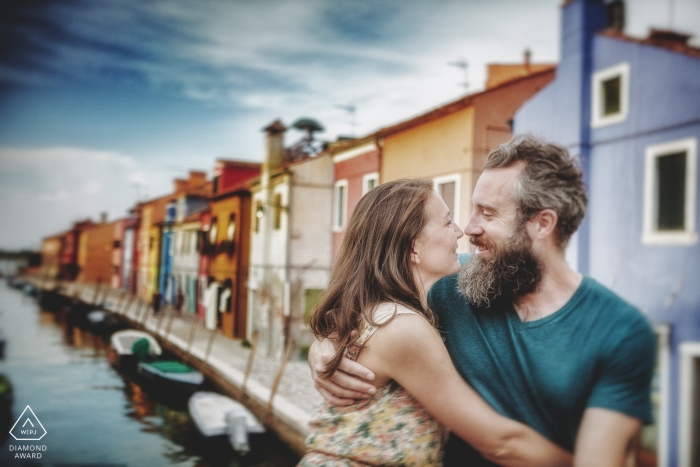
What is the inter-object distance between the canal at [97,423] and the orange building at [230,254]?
1927 mm

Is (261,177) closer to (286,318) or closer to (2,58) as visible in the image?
(286,318)

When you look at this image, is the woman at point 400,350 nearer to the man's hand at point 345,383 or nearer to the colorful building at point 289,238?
the man's hand at point 345,383

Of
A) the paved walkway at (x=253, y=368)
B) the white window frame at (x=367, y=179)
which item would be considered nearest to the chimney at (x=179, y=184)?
the paved walkway at (x=253, y=368)

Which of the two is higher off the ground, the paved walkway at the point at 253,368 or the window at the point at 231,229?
the window at the point at 231,229

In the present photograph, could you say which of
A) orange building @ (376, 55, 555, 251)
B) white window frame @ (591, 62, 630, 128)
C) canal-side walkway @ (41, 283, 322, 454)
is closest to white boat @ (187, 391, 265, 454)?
canal-side walkway @ (41, 283, 322, 454)

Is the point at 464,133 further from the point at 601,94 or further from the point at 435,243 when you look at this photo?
the point at 435,243

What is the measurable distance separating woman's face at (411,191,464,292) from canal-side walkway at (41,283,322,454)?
11.2ft

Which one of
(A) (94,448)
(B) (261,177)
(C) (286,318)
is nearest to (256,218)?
(B) (261,177)

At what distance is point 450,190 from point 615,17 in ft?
5.51

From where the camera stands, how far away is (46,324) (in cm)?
1889

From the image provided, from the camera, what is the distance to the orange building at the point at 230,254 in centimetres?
985

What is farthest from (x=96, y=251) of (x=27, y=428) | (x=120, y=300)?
(x=27, y=428)

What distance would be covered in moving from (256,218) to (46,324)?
1323cm

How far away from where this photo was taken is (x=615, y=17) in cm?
395
